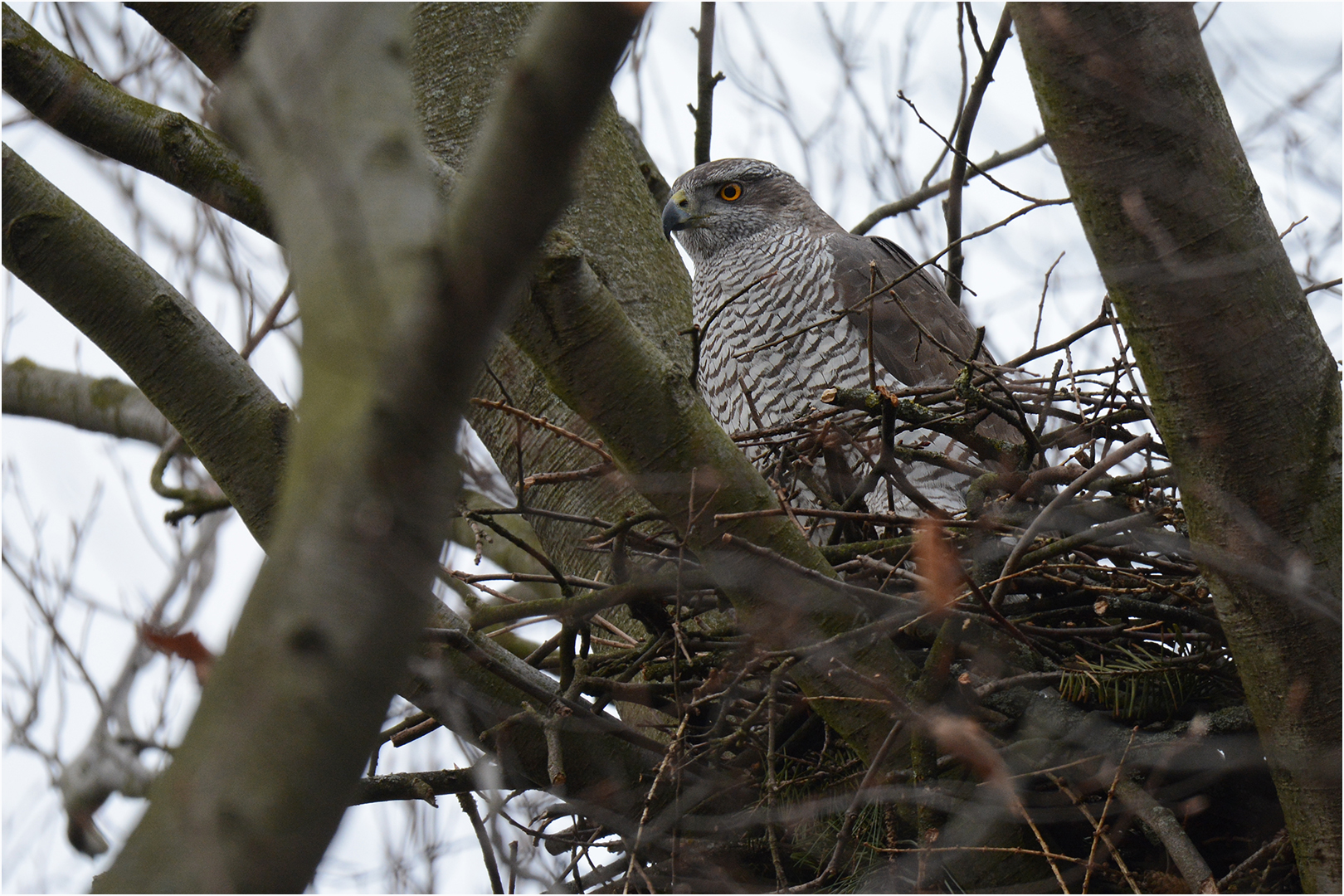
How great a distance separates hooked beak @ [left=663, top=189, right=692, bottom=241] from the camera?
433 centimetres

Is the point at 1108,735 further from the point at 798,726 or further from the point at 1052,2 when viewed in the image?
the point at 1052,2

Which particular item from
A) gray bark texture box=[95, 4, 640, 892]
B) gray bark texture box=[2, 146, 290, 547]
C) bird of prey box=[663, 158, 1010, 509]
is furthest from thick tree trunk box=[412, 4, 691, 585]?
gray bark texture box=[95, 4, 640, 892]

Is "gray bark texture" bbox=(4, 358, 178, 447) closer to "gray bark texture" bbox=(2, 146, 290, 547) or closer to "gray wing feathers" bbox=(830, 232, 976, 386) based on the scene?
"gray bark texture" bbox=(2, 146, 290, 547)

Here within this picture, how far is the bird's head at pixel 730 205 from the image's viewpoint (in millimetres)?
4383

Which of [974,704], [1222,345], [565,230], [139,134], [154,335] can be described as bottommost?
[974,704]

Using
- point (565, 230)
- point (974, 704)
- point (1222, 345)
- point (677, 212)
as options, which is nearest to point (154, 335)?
point (565, 230)

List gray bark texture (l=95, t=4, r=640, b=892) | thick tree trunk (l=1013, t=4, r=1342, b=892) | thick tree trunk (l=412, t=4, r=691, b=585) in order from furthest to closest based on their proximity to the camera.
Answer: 1. thick tree trunk (l=412, t=4, r=691, b=585)
2. thick tree trunk (l=1013, t=4, r=1342, b=892)
3. gray bark texture (l=95, t=4, r=640, b=892)

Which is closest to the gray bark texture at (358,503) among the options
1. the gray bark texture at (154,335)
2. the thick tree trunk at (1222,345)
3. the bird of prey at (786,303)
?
the thick tree trunk at (1222,345)

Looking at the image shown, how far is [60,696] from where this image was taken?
5301 millimetres

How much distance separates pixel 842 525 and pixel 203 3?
6.10 ft

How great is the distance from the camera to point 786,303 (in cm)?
381

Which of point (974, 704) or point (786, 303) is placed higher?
point (786, 303)

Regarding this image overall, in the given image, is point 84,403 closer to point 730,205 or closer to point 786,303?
point 730,205

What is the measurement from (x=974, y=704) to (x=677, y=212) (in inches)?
106
